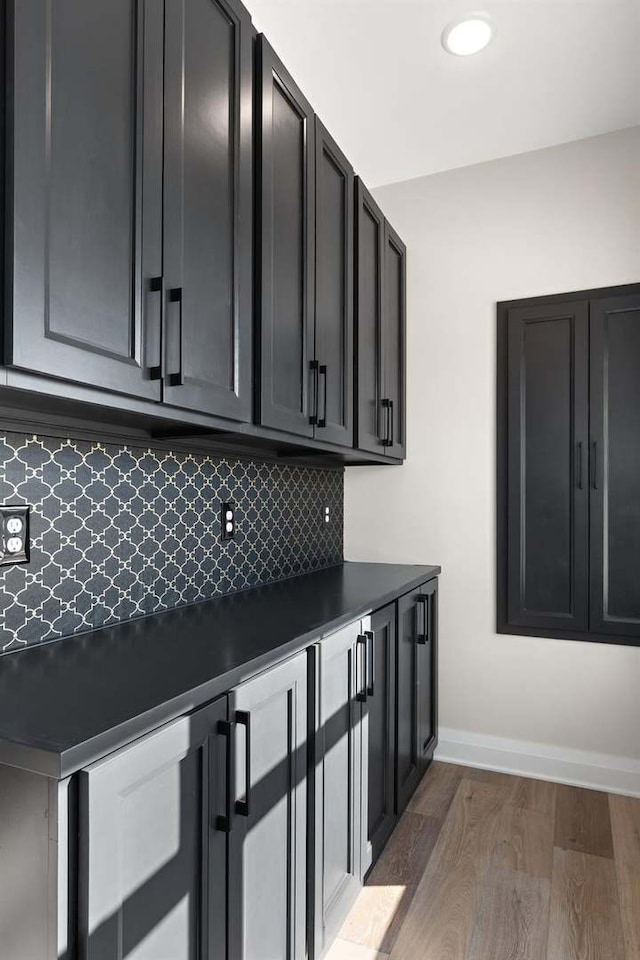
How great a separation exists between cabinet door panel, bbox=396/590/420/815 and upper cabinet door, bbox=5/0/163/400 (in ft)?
4.63

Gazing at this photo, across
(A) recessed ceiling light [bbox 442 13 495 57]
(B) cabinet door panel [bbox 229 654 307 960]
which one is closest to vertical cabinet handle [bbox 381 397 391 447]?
(A) recessed ceiling light [bbox 442 13 495 57]

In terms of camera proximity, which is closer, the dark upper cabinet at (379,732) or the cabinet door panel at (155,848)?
the cabinet door panel at (155,848)

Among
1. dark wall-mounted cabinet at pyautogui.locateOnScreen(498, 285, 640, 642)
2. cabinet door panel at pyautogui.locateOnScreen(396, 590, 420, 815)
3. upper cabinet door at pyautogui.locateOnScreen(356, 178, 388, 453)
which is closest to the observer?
cabinet door panel at pyautogui.locateOnScreen(396, 590, 420, 815)

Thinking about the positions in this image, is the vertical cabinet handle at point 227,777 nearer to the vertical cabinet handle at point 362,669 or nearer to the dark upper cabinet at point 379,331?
A: the vertical cabinet handle at point 362,669

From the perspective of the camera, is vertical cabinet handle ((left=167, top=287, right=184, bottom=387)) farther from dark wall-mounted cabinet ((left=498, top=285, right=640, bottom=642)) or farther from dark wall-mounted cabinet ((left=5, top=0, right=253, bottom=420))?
dark wall-mounted cabinet ((left=498, top=285, right=640, bottom=642))

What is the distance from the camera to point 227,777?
1070 mm

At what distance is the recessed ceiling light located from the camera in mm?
1956

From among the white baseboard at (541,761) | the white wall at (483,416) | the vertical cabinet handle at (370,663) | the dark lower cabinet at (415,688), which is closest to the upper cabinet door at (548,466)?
the white wall at (483,416)

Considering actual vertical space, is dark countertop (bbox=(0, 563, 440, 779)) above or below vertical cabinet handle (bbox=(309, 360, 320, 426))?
below

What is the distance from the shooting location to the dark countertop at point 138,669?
799 mm

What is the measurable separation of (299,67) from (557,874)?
2.96m

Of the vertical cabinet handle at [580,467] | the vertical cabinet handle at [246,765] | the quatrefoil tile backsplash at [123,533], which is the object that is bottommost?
the vertical cabinet handle at [246,765]

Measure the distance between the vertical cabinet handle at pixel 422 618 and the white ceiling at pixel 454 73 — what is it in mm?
2009

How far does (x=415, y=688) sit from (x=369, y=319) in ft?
5.00
